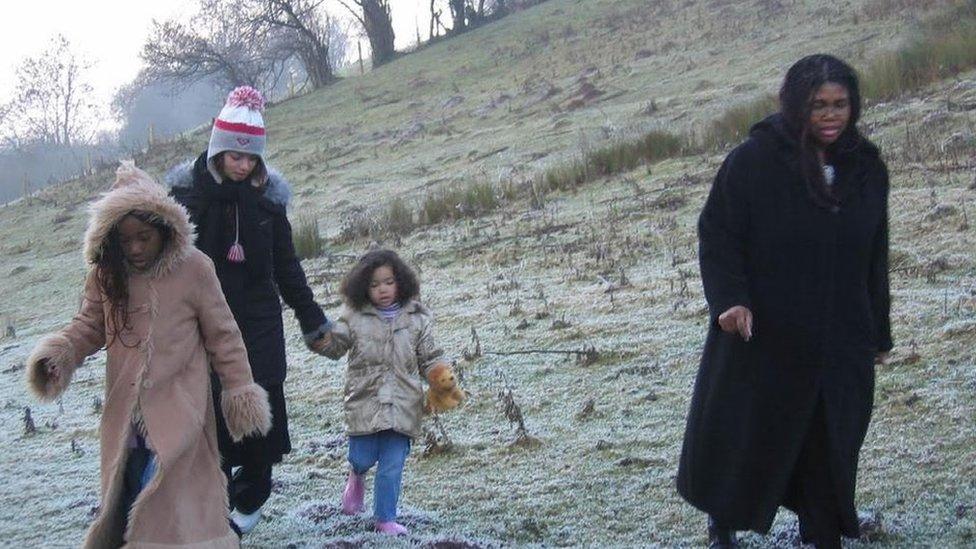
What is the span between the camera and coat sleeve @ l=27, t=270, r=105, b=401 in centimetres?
404

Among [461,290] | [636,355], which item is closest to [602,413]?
[636,355]

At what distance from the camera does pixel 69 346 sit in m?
4.11

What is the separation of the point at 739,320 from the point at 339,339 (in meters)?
1.66

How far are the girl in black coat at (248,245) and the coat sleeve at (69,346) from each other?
57cm

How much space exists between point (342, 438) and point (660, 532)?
2388 millimetres

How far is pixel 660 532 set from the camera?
15.5ft

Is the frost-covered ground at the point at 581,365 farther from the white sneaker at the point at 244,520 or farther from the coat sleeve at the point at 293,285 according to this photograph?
the coat sleeve at the point at 293,285

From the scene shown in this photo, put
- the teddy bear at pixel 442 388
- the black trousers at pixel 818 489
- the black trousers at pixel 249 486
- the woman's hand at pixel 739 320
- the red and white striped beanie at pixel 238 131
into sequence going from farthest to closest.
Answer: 1. the black trousers at pixel 249 486
2. the teddy bear at pixel 442 388
3. the red and white striped beanie at pixel 238 131
4. the black trousers at pixel 818 489
5. the woman's hand at pixel 739 320

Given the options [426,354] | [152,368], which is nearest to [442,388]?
[426,354]

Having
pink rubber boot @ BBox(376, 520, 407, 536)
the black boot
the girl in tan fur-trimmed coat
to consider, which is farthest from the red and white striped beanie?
the black boot

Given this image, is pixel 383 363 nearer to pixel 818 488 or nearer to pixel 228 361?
pixel 228 361

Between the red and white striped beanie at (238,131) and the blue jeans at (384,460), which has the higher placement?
the red and white striped beanie at (238,131)

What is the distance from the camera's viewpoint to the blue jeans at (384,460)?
16.0ft

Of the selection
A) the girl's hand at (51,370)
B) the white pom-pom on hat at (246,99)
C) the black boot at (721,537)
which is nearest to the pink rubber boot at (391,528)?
the black boot at (721,537)
